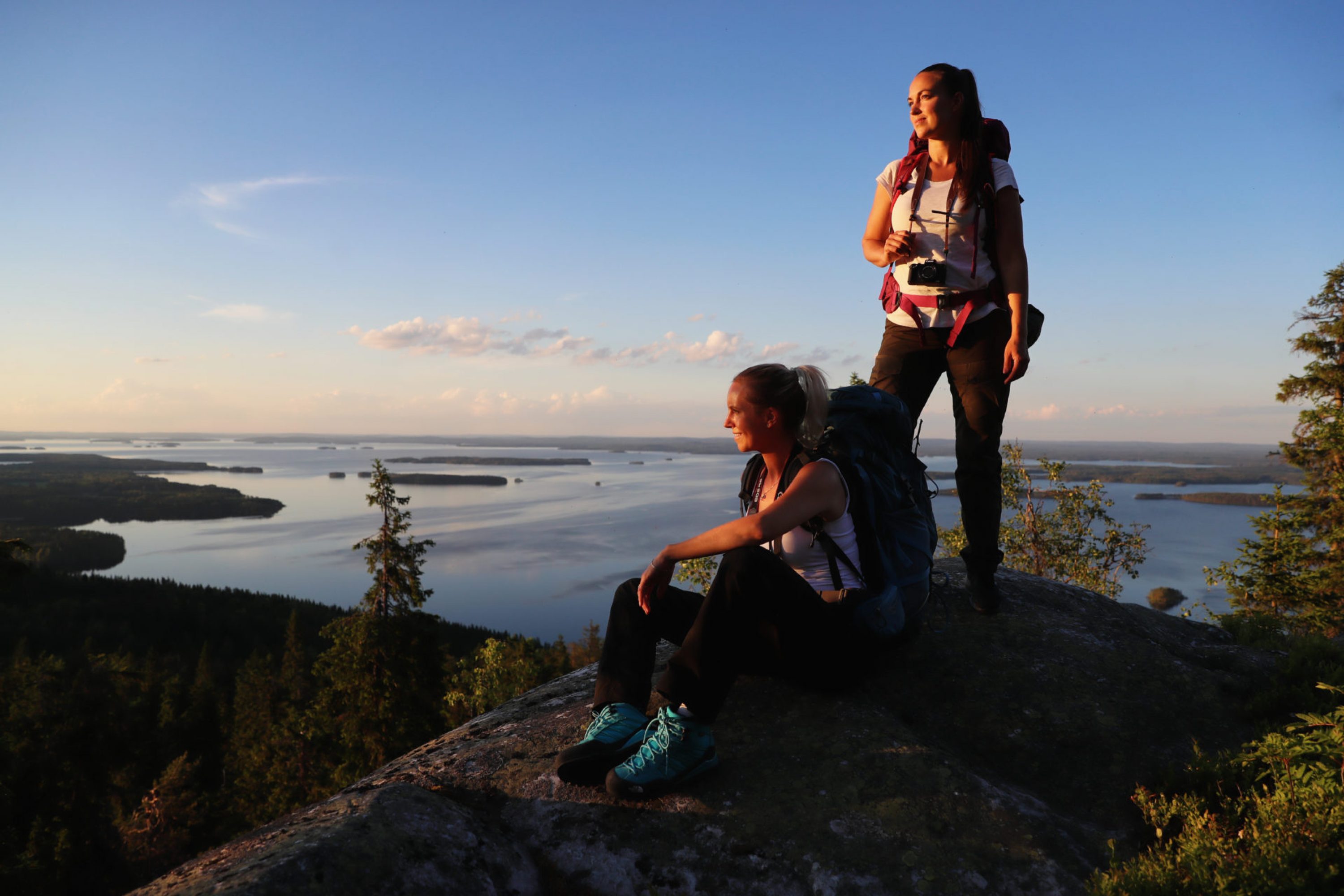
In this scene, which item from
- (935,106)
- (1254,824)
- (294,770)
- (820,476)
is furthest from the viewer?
(294,770)

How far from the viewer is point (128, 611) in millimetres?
65875

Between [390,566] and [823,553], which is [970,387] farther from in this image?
[390,566]

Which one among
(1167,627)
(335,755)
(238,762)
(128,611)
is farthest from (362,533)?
(1167,627)

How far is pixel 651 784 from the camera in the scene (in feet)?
8.91

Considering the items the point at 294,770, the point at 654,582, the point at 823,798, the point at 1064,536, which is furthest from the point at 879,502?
the point at 294,770

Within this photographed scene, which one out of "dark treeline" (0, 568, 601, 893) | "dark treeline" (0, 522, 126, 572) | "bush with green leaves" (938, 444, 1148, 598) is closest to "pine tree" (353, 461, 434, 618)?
"dark treeline" (0, 568, 601, 893)

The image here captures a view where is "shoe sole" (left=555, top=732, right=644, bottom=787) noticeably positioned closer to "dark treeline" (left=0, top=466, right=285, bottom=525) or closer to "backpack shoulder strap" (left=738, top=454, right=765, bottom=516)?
"backpack shoulder strap" (left=738, top=454, right=765, bottom=516)

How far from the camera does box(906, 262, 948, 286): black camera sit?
3.90m

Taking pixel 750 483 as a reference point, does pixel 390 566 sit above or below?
below

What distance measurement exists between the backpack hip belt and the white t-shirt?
0.06 ft

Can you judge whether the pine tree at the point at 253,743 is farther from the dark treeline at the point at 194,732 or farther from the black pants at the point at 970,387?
the black pants at the point at 970,387

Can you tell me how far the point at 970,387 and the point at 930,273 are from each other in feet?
2.25

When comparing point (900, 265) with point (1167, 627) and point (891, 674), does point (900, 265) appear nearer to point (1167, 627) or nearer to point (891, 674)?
point (891, 674)

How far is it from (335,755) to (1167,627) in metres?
24.2
